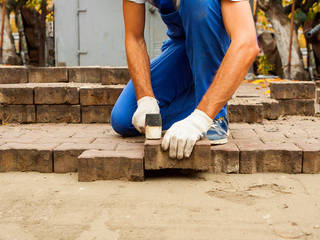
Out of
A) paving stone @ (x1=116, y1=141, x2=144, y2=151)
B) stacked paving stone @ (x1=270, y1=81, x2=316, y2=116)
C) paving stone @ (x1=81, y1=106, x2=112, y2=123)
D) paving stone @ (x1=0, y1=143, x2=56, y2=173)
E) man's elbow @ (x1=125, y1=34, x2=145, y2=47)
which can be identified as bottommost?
paving stone @ (x1=0, y1=143, x2=56, y2=173)

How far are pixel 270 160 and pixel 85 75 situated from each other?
248 centimetres

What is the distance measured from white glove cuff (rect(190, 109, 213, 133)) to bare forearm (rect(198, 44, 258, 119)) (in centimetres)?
2

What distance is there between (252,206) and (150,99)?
0.96 metres

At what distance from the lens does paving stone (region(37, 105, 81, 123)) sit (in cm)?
369

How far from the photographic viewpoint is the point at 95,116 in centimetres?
371

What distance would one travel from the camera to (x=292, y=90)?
4008mm

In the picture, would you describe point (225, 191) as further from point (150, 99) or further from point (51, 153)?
point (51, 153)

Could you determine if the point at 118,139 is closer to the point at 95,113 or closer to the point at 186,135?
the point at 186,135

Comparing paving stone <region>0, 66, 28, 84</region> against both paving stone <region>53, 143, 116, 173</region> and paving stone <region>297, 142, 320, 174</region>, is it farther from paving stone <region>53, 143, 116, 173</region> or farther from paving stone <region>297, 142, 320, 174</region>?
paving stone <region>297, 142, 320, 174</region>

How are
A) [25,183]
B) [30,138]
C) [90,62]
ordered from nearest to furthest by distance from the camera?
1. [25,183]
2. [30,138]
3. [90,62]

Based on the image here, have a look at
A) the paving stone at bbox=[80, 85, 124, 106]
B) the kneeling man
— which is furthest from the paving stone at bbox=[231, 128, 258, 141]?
the paving stone at bbox=[80, 85, 124, 106]

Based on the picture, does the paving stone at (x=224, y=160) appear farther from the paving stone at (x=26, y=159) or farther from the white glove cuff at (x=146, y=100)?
the paving stone at (x=26, y=159)

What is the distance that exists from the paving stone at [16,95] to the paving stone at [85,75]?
70 cm

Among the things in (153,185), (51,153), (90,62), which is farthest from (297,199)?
(90,62)
